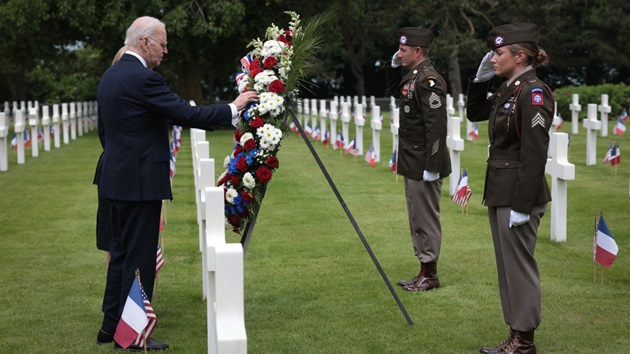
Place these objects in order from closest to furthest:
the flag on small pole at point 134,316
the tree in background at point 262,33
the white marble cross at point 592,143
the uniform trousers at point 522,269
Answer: the flag on small pole at point 134,316, the uniform trousers at point 522,269, the white marble cross at point 592,143, the tree in background at point 262,33

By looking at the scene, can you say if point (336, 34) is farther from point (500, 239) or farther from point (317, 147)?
point (500, 239)

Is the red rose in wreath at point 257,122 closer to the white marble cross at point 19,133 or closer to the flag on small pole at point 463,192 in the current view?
the flag on small pole at point 463,192

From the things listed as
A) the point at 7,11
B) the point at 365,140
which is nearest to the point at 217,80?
the point at 7,11

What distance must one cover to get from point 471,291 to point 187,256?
318 cm

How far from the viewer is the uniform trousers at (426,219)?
8500 mm

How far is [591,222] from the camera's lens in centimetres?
1181

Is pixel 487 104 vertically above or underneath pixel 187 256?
above

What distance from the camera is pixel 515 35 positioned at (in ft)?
20.4

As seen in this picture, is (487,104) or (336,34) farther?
(336,34)

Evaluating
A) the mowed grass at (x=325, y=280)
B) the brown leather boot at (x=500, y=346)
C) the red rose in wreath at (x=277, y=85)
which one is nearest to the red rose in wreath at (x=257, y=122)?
the red rose in wreath at (x=277, y=85)

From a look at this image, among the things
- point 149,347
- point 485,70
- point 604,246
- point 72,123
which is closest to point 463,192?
point 604,246

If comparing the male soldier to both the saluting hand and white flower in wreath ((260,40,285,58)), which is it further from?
the saluting hand

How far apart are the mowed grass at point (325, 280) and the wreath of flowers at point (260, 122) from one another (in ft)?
3.26

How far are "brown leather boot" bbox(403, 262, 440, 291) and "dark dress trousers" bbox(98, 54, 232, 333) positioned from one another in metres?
2.52
